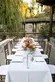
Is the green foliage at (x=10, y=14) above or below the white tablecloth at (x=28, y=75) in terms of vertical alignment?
above

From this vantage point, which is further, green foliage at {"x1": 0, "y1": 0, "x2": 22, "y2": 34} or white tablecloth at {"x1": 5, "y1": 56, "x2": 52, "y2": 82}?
green foliage at {"x1": 0, "y1": 0, "x2": 22, "y2": 34}

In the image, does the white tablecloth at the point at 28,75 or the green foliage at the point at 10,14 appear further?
the green foliage at the point at 10,14

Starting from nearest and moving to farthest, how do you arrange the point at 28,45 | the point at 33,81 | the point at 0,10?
1. the point at 33,81
2. the point at 28,45
3. the point at 0,10

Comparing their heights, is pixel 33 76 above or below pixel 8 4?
below

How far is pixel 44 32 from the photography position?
1370 centimetres

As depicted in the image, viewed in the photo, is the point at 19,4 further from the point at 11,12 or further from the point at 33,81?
the point at 33,81

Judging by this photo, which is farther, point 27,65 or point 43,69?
point 27,65

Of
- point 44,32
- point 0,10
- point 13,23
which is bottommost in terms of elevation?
point 44,32

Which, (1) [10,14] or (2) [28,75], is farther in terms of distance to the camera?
(1) [10,14]

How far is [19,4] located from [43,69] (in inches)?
163

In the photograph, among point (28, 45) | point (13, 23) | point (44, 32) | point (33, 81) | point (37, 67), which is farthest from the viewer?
point (44, 32)

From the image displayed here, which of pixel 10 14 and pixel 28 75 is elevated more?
pixel 10 14

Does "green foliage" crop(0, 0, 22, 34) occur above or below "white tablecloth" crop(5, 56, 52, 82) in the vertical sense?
above

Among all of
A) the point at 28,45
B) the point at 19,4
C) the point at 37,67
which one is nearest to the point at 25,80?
the point at 37,67
